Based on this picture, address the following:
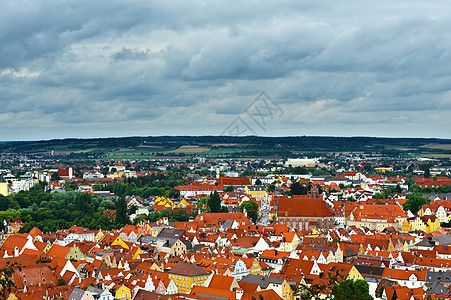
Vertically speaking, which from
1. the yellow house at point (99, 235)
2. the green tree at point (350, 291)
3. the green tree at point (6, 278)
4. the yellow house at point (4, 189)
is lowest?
the yellow house at point (99, 235)

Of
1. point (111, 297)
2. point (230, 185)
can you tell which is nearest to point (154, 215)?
point (111, 297)

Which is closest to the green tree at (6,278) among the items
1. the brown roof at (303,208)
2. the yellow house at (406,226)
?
the brown roof at (303,208)

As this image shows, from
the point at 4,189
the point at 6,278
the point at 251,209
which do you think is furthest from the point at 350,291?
the point at 4,189

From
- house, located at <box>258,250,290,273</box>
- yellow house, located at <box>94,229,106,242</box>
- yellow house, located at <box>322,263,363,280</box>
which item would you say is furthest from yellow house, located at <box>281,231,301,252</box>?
yellow house, located at <box>94,229,106,242</box>

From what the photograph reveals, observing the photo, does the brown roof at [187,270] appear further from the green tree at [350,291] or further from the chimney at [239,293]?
the green tree at [350,291]

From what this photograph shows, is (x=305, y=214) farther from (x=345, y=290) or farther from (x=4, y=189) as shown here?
(x=4, y=189)

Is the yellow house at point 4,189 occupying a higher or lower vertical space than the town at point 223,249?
higher
